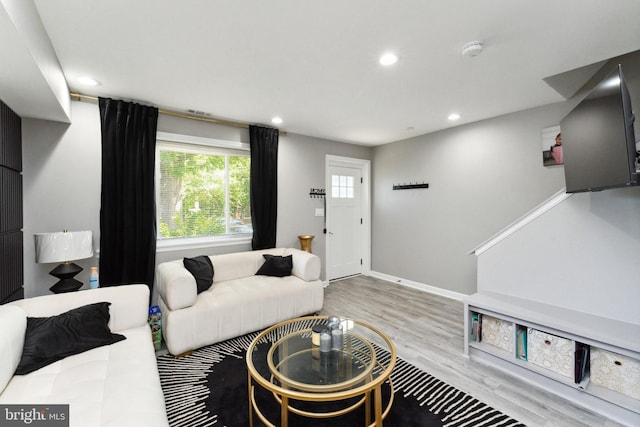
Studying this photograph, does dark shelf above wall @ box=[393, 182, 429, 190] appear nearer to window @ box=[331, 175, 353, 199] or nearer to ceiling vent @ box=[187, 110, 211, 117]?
window @ box=[331, 175, 353, 199]

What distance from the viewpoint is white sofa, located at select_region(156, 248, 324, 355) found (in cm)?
237

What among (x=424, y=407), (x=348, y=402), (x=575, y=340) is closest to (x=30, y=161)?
(x=348, y=402)

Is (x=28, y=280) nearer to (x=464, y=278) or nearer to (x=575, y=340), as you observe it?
(x=575, y=340)

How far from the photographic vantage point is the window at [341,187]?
4.80m

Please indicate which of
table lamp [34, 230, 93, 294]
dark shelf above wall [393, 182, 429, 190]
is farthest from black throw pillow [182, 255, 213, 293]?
dark shelf above wall [393, 182, 429, 190]

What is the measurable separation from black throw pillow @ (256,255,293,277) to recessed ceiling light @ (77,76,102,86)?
2.44 m

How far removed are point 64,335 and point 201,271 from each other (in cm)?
126

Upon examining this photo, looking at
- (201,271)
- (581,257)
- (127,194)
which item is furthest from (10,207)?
(581,257)

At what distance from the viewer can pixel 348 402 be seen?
1.83 metres

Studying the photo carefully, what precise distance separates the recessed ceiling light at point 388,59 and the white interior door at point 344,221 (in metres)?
2.58

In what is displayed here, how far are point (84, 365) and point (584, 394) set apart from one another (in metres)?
3.18

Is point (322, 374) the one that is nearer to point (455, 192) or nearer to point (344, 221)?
point (455, 192)

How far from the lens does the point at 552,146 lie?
3006 mm

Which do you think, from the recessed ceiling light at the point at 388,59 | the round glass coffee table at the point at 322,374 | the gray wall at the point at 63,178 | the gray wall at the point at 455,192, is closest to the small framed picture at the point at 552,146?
the gray wall at the point at 455,192
